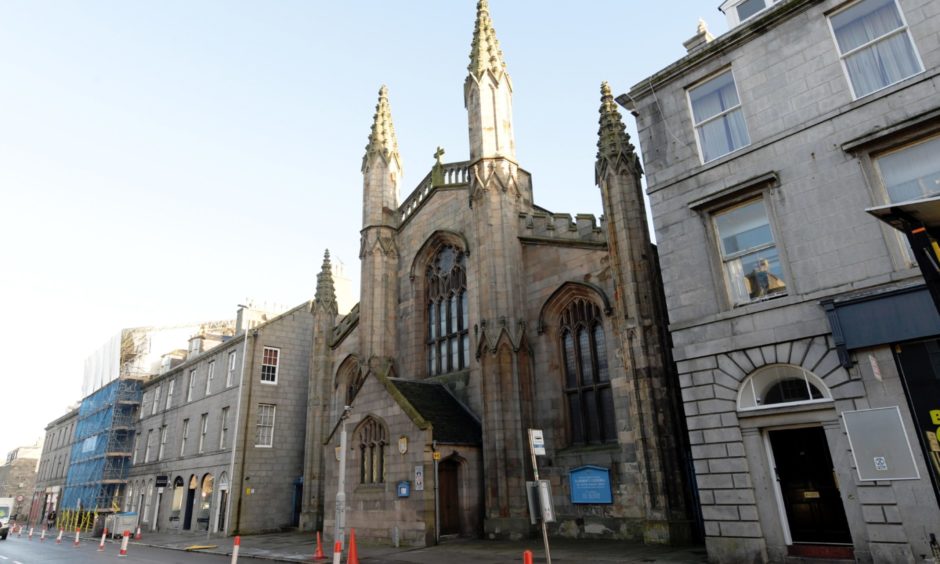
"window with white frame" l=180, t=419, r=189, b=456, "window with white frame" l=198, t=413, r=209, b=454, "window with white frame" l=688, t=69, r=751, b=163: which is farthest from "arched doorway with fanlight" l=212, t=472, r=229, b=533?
"window with white frame" l=688, t=69, r=751, b=163

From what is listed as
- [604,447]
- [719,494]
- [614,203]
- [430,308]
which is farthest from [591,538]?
[430,308]

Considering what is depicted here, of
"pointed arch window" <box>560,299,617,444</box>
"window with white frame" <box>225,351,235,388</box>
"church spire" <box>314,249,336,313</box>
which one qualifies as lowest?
"pointed arch window" <box>560,299,617,444</box>

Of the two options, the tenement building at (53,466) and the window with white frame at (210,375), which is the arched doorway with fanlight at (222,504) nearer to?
the window with white frame at (210,375)

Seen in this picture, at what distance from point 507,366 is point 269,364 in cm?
1817

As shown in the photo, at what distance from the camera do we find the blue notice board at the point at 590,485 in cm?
1794

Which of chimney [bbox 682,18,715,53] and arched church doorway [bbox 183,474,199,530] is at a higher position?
chimney [bbox 682,18,715,53]

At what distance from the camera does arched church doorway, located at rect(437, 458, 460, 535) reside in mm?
19672

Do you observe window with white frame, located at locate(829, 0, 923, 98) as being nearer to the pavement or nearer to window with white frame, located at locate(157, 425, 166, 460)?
the pavement

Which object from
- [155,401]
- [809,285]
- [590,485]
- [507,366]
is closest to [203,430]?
[155,401]

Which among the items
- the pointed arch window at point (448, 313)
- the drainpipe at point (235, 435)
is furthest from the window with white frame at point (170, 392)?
the pointed arch window at point (448, 313)

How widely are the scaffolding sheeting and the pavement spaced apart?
88.5 ft

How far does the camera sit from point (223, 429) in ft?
107

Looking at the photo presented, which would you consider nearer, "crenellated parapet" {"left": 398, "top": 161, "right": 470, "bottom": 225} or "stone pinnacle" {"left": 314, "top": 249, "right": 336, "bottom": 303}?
"crenellated parapet" {"left": 398, "top": 161, "right": 470, "bottom": 225}

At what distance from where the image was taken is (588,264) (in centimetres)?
2016
